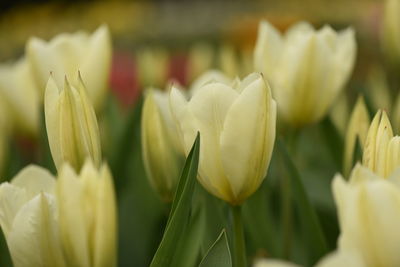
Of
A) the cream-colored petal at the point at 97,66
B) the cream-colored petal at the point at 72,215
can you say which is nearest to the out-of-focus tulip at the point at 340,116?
the cream-colored petal at the point at 97,66

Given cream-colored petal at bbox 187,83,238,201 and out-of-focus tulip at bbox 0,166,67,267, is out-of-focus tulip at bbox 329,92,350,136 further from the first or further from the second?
out-of-focus tulip at bbox 0,166,67,267

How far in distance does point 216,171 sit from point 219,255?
0.10 metres

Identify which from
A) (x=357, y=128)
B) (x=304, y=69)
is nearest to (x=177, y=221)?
(x=357, y=128)

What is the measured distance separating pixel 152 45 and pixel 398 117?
14.4ft

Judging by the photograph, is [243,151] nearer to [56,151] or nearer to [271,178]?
[56,151]

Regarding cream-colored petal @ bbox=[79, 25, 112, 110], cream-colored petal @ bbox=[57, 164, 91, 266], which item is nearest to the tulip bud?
cream-colored petal @ bbox=[57, 164, 91, 266]

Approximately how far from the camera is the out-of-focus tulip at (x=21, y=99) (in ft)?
4.43

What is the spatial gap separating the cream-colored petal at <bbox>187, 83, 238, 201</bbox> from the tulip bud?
0.48 ft

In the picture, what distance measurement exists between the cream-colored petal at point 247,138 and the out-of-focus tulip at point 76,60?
0.41 m

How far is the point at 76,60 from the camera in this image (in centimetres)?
120

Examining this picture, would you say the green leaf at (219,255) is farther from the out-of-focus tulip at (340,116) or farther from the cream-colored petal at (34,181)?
the out-of-focus tulip at (340,116)

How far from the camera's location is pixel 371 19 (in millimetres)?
4031

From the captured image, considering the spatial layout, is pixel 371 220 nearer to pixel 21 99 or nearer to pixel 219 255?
pixel 219 255

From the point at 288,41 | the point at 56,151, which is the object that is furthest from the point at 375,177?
the point at 288,41
